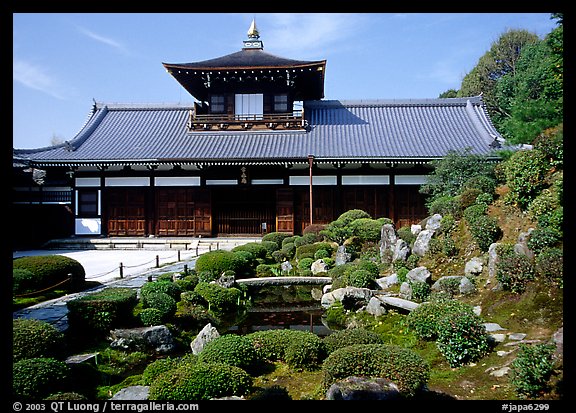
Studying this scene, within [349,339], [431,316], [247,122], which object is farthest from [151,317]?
[247,122]

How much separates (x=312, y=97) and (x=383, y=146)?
8.70 meters

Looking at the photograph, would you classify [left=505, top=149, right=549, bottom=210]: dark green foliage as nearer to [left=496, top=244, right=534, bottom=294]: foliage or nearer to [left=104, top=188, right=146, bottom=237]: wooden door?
[left=496, top=244, right=534, bottom=294]: foliage

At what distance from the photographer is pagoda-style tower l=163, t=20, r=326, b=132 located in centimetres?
2325

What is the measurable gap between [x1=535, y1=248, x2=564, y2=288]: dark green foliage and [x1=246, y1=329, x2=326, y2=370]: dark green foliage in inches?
158

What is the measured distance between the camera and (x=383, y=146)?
71.8 feet

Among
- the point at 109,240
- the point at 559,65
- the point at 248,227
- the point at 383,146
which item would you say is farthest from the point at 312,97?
the point at 559,65

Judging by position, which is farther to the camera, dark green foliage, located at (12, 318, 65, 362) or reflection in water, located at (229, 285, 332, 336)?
reflection in water, located at (229, 285, 332, 336)

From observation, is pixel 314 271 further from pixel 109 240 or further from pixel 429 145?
pixel 109 240

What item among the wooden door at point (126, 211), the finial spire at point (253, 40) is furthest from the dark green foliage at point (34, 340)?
the finial spire at point (253, 40)

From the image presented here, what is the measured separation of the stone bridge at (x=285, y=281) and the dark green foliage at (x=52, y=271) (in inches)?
183

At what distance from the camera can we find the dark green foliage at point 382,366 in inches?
178

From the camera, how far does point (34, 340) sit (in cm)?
534

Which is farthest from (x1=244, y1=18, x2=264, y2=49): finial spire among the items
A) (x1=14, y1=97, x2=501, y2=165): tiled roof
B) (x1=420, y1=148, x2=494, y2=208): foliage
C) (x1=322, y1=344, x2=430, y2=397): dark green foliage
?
(x1=322, y1=344, x2=430, y2=397): dark green foliage

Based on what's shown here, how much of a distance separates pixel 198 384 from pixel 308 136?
798 inches
